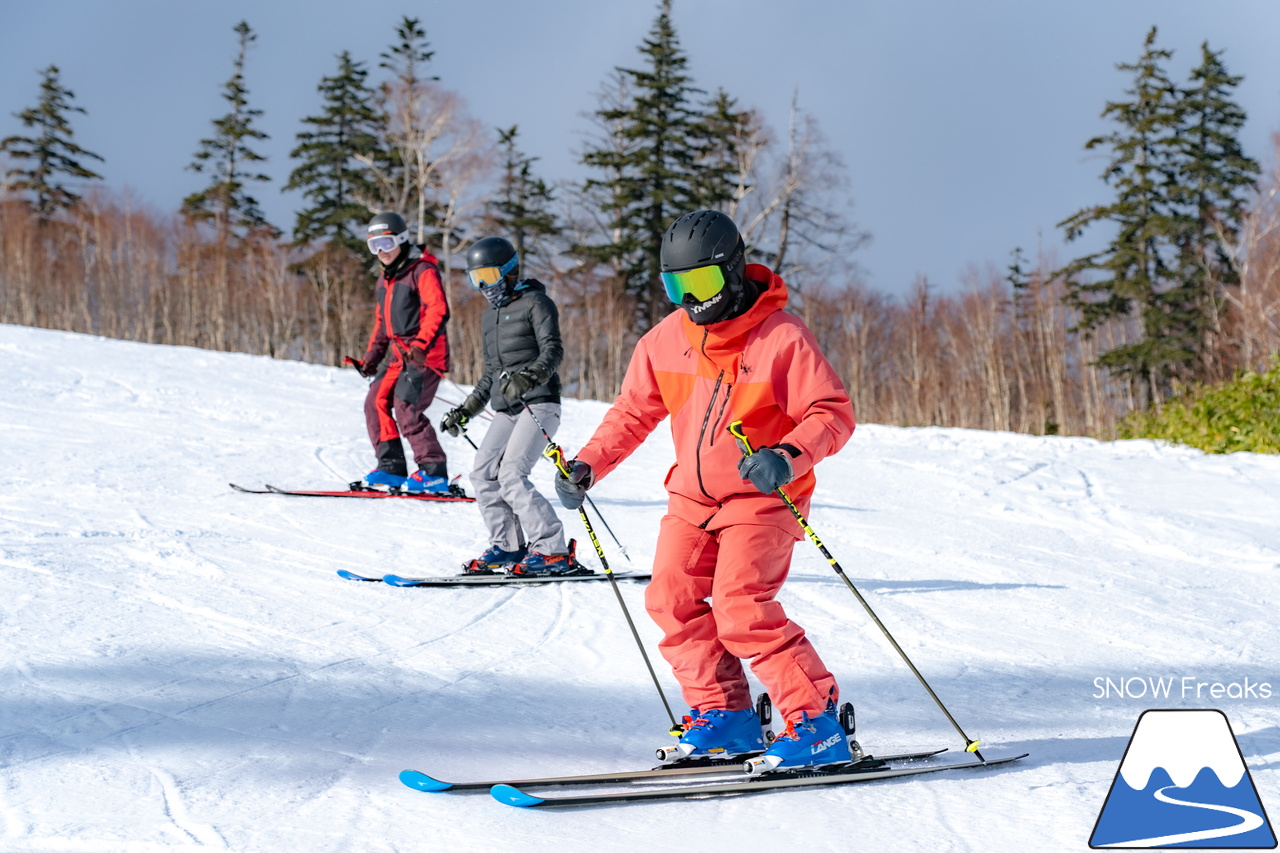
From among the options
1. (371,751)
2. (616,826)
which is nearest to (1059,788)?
(616,826)

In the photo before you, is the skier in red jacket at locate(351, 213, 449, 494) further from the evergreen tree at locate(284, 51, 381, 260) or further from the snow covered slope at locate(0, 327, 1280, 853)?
the evergreen tree at locate(284, 51, 381, 260)

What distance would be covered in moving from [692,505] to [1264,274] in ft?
80.6

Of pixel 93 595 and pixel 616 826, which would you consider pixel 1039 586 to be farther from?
pixel 93 595

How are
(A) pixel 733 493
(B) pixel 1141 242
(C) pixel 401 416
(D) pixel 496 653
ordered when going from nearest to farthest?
1. (A) pixel 733 493
2. (D) pixel 496 653
3. (C) pixel 401 416
4. (B) pixel 1141 242

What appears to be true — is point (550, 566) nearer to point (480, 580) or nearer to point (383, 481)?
point (480, 580)

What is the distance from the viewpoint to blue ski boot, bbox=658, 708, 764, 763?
9.07ft

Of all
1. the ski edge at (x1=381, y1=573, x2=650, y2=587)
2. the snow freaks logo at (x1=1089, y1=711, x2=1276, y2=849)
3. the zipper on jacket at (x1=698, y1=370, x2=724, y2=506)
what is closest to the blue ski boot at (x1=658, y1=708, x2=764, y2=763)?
the zipper on jacket at (x1=698, y1=370, x2=724, y2=506)

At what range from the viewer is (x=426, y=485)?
Result: 7.36 meters

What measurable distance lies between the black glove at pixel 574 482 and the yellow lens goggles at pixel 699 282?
59 centimetres

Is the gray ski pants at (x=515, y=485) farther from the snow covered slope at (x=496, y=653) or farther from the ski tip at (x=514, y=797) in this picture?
the ski tip at (x=514, y=797)

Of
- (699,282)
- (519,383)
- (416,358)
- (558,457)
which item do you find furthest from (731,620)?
(416,358)

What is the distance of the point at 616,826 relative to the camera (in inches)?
92.9

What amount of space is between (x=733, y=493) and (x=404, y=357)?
16.1 feet

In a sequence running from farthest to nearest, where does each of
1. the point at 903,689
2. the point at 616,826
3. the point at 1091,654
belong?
the point at 1091,654
the point at 903,689
the point at 616,826
